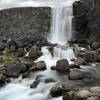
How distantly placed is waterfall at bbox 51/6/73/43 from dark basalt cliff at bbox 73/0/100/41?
3.36 feet

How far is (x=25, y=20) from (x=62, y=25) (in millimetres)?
13697

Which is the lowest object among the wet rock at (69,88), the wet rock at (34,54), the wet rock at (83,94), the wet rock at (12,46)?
the wet rock at (69,88)

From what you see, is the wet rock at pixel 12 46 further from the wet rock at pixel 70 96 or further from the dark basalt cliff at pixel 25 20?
the wet rock at pixel 70 96

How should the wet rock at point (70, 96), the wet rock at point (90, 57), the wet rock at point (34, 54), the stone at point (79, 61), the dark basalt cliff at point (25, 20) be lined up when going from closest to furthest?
the wet rock at point (70, 96) < the stone at point (79, 61) < the wet rock at point (90, 57) < the wet rock at point (34, 54) < the dark basalt cliff at point (25, 20)

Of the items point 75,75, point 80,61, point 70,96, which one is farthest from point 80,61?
point 70,96

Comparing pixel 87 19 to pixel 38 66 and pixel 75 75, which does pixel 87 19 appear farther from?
pixel 75 75

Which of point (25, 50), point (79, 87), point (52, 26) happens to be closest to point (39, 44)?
point (25, 50)

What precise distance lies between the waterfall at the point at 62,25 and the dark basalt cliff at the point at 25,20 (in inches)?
221

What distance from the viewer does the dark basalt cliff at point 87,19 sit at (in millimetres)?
37844

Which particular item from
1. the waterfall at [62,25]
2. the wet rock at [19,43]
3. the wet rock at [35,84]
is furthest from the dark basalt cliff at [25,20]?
the wet rock at [35,84]

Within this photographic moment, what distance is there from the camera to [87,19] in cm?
3947

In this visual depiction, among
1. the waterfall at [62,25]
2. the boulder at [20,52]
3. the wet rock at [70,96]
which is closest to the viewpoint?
the wet rock at [70,96]

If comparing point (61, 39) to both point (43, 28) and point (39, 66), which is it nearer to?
point (43, 28)

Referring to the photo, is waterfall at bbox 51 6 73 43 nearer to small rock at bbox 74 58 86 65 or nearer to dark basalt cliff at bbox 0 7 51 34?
dark basalt cliff at bbox 0 7 51 34
